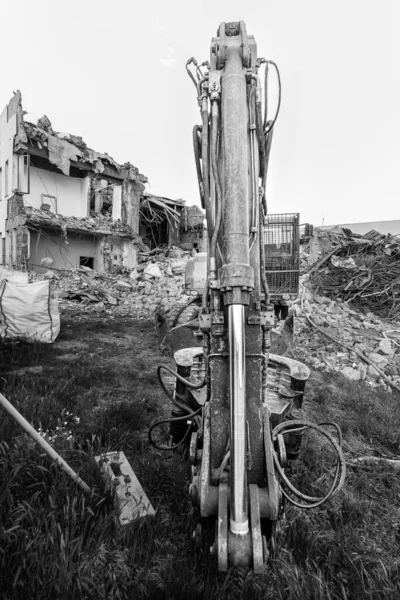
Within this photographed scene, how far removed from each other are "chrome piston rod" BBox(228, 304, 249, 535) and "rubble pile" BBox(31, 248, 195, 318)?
802cm

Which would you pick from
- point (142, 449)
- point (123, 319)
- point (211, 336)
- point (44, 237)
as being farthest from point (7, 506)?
point (44, 237)

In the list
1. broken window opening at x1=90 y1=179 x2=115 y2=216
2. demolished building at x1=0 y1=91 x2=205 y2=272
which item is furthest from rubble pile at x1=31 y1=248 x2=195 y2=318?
broken window opening at x1=90 y1=179 x2=115 y2=216

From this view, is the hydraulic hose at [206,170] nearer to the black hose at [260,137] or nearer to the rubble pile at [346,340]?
the black hose at [260,137]

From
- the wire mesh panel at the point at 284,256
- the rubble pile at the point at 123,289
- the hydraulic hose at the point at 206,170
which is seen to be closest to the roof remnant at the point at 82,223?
the rubble pile at the point at 123,289

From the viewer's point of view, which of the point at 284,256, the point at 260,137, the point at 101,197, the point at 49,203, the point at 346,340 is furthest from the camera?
the point at 101,197

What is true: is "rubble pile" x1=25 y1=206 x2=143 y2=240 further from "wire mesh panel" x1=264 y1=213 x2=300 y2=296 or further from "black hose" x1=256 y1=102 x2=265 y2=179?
"black hose" x1=256 y1=102 x2=265 y2=179

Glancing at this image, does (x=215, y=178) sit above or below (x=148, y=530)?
above

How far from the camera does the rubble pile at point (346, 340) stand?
5.89 meters

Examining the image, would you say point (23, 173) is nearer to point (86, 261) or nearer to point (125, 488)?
point (86, 261)

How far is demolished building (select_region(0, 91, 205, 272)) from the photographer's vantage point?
15.2 meters

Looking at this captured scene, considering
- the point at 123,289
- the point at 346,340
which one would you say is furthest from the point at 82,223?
the point at 346,340

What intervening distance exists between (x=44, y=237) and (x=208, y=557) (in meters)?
17.3

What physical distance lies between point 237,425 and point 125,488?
1151mm

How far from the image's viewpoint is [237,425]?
1.54 meters
